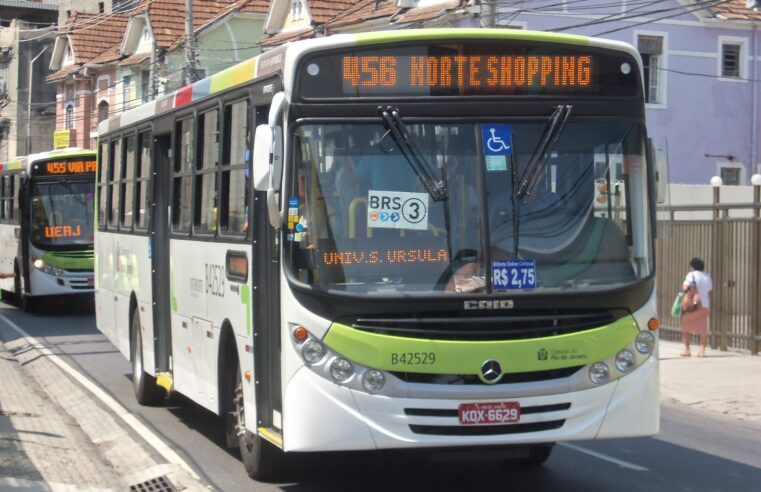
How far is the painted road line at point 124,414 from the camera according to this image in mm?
10028

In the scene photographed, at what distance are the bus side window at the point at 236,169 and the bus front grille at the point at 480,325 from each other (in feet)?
5.77

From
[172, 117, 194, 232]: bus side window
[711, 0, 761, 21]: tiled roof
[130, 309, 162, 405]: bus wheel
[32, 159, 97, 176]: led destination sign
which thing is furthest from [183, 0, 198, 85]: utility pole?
[172, 117, 194, 232]: bus side window

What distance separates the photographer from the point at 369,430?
729 cm

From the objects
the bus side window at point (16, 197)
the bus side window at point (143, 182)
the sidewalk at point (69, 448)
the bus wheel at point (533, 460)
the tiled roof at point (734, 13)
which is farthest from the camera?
the tiled roof at point (734, 13)

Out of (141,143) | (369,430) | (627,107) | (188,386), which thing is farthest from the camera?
(141,143)

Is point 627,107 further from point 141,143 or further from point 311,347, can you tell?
point 141,143

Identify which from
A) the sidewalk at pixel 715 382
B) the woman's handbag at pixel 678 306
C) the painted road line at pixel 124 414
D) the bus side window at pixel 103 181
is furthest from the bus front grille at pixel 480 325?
the woman's handbag at pixel 678 306

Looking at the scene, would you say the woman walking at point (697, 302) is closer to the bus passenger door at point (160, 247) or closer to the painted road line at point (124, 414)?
the painted road line at point (124, 414)

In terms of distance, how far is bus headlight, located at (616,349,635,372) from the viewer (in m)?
7.59

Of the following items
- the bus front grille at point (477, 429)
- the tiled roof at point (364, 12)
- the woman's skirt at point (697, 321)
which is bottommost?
the woman's skirt at point (697, 321)

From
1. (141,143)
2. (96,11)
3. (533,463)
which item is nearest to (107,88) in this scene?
(96,11)

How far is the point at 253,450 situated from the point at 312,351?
1768mm

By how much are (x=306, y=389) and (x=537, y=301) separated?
150cm

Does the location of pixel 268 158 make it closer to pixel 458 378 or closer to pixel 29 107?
pixel 458 378
